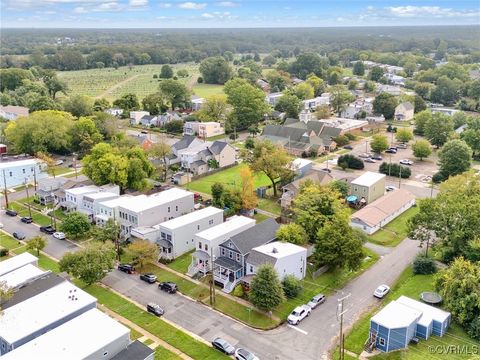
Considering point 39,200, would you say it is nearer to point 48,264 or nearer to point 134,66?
point 48,264

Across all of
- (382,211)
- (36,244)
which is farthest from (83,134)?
(382,211)

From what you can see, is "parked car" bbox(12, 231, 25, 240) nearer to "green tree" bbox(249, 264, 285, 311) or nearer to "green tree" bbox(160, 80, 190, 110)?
"green tree" bbox(249, 264, 285, 311)

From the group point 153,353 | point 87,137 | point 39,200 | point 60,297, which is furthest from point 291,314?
point 87,137

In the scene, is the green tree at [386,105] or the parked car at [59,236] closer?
the parked car at [59,236]

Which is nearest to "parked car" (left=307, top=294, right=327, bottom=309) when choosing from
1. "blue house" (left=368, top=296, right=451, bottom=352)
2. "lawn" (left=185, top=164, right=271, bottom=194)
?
"blue house" (left=368, top=296, right=451, bottom=352)

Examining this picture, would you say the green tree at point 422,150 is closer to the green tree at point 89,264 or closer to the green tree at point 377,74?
the green tree at point 89,264

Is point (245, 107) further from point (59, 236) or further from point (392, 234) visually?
point (59, 236)

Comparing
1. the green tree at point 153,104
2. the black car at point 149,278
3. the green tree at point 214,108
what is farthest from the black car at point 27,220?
the green tree at point 153,104
